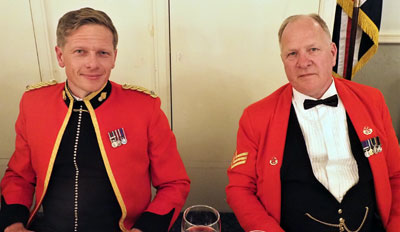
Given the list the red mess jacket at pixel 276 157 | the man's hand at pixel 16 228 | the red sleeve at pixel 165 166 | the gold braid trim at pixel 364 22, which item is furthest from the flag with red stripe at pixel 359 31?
the man's hand at pixel 16 228

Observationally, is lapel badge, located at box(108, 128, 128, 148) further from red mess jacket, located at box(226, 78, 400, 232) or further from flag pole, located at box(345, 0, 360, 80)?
flag pole, located at box(345, 0, 360, 80)

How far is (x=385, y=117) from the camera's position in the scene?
1.53m

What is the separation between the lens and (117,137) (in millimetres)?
1417

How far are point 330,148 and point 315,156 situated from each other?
0.23 feet

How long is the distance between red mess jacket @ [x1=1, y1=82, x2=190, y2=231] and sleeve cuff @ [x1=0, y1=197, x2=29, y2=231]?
0.09 feet

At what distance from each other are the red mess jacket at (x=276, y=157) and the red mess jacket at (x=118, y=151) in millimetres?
264

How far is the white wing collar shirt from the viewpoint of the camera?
4.79 feet

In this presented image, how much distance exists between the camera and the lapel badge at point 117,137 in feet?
4.61

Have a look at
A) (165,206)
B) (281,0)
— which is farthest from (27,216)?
(281,0)

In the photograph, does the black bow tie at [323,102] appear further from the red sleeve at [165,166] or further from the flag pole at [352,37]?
the flag pole at [352,37]

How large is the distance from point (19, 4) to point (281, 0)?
161 cm

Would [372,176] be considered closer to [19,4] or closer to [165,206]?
[165,206]

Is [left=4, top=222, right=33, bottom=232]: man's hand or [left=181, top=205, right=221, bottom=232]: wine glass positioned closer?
[left=181, top=205, right=221, bottom=232]: wine glass

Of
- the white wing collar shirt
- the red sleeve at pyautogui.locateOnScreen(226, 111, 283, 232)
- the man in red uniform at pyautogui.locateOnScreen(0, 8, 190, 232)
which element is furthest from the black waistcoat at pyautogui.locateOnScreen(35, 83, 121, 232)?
the white wing collar shirt
